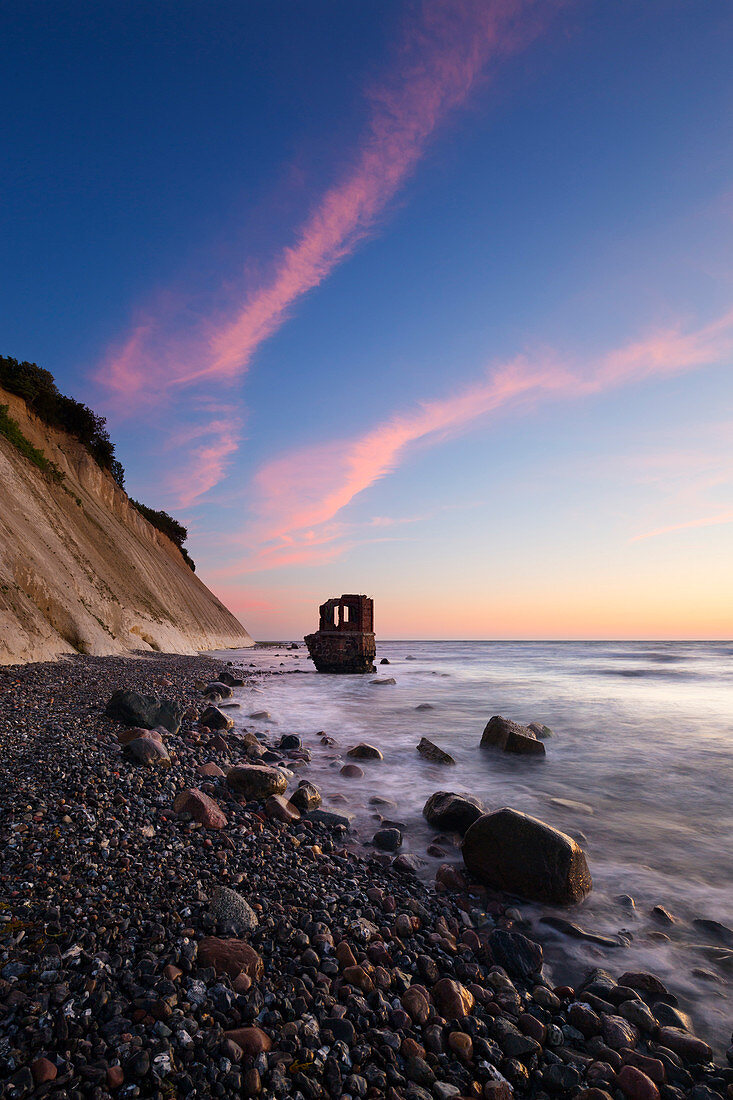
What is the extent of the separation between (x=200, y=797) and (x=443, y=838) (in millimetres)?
3020

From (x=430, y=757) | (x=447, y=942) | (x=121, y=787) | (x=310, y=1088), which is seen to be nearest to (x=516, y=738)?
(x=430, y=757)

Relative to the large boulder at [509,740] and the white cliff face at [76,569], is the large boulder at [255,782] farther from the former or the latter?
the white cliff face at [76,569]

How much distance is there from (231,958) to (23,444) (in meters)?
28.6

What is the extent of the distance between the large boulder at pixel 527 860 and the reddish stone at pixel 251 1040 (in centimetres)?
310

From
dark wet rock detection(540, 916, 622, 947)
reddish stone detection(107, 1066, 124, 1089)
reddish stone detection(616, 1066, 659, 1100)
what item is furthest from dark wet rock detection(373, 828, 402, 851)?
reddish stone detection(107, 1066, 124, 1089)

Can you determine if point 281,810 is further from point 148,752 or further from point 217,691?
point 217,691

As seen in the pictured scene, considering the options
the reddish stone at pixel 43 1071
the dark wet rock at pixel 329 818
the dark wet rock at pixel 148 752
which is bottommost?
the dark wet rock at pixel 329 818

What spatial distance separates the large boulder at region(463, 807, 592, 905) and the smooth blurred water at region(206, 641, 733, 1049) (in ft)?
0.54

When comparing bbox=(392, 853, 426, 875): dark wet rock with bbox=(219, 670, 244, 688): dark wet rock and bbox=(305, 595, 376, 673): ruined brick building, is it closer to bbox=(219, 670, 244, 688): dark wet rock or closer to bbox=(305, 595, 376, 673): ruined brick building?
bbox=(219, 670, 244, 688): dark wet rock

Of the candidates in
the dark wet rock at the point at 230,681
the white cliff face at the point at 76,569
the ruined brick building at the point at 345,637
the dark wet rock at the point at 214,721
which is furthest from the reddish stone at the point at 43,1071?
the ruined brick building at the point at 345,637

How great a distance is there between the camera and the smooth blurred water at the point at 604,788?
14.1 ft

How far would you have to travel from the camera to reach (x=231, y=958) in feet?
10.3

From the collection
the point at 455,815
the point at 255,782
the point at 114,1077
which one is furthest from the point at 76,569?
the point at 114,1077

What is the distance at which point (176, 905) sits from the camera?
11.8 feet
